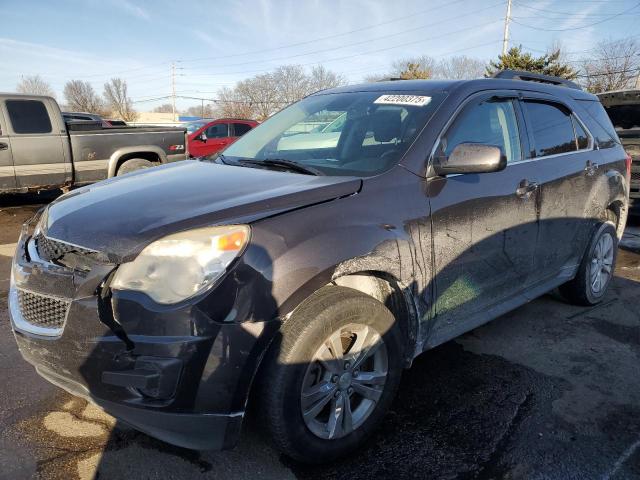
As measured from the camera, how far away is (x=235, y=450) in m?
2.48

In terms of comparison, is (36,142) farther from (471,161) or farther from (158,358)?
(471,161)

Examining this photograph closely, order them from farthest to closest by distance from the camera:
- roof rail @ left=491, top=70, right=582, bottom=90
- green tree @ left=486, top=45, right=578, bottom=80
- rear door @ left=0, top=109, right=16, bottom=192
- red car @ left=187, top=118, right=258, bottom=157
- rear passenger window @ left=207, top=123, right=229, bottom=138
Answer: green tree @ left=486, top=45, right=578, bottom=80 < rear passenger window @ left=207, top=123, right=229, bottom=138 < red car @ left=187, top=118, right=258, bottom=157 < rear door @ left=0, top=109, right=16, bottom=192 < roof rail @ left=491, top=70, right=582, bottom=90

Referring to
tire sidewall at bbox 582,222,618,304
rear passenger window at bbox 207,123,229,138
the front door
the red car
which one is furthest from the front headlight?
rear passenger window at bbox 207,123,229,138

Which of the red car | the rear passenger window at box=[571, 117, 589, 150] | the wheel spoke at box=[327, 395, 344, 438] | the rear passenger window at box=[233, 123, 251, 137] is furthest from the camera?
A: the rear passenger window at box=[233, 123, 251, 137]

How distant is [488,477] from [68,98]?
8338 centimetres

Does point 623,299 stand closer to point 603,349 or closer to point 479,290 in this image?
point 603,349

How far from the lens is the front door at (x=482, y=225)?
2754mm

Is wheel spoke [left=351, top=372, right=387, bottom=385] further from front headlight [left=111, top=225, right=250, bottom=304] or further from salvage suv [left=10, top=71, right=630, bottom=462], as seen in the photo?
front headlight [left=111, top=225, right=250, bottom=304]

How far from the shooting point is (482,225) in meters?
2.95

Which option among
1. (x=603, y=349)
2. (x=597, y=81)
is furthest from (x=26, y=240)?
(x=597, y=81)

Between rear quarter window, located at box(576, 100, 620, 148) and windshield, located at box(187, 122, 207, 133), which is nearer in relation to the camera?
rear quarter window, located at box(576, 100, 620, 148)

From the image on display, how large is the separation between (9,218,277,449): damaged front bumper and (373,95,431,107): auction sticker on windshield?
67.8 inches

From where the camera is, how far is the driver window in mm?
2920

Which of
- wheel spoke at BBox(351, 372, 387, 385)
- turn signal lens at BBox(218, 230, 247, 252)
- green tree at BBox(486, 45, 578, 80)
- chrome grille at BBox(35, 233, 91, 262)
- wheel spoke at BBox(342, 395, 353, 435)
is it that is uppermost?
green tree at BBox(486, 45, 578, 80)
